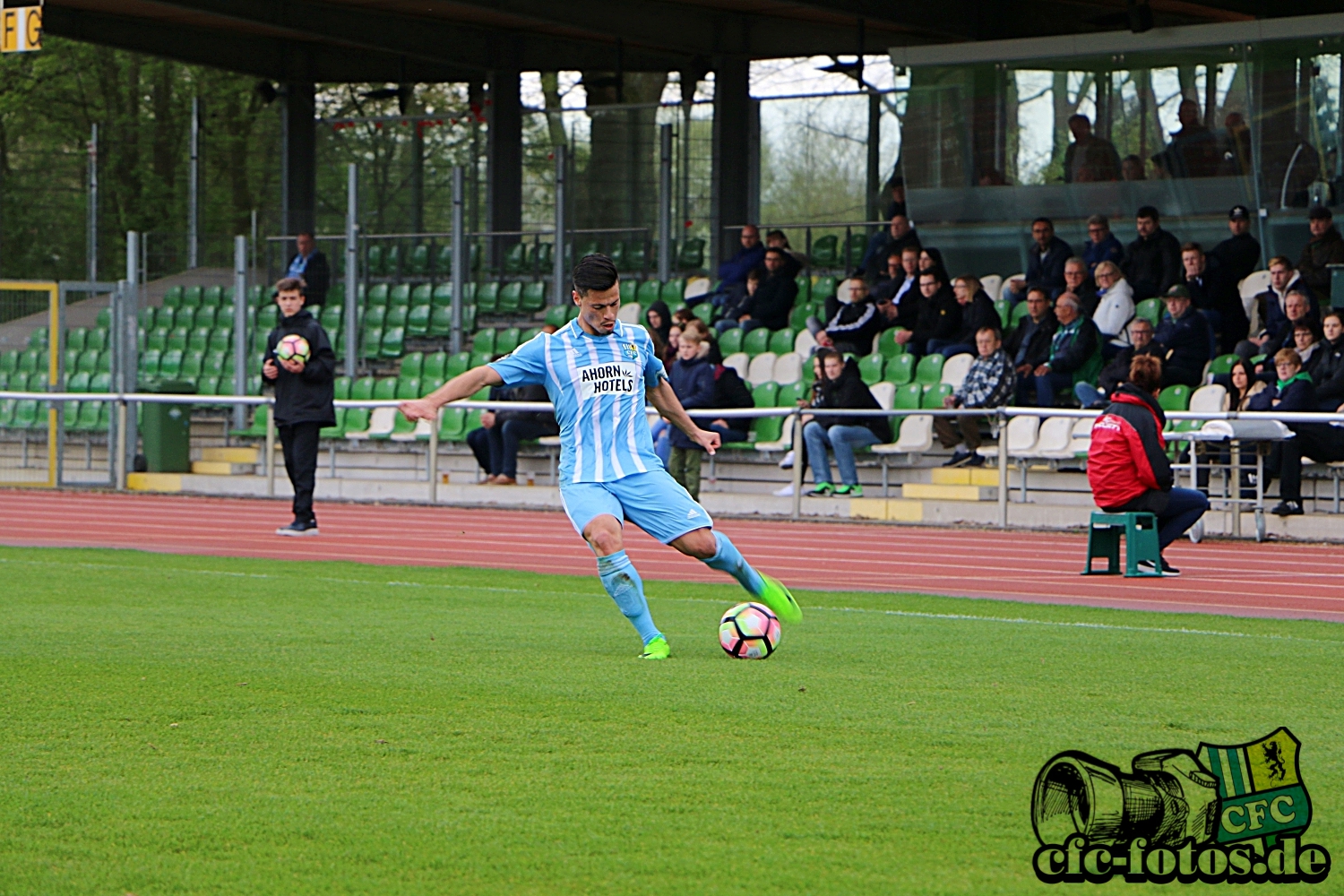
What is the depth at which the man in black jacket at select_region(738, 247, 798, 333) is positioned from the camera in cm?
2266

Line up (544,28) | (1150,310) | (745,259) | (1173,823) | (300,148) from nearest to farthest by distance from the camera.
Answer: (1173,823), (1150,310), (745,259), (544,28), (300,148)

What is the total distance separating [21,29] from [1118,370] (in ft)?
35.3

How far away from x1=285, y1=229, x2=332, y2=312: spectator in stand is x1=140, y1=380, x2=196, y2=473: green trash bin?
165 inches

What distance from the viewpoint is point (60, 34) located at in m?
28.5

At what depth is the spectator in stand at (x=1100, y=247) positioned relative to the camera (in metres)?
20.3

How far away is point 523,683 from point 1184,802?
3.03 metres

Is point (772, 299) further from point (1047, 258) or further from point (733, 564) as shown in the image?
point (733, 564)

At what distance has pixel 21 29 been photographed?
1662 centimetres

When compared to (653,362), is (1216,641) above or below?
below

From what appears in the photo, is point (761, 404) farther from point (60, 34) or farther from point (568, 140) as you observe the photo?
point (60, 34)

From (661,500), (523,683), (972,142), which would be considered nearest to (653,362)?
(661,500)

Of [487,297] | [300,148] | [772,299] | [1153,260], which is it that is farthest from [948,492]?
[300,148]

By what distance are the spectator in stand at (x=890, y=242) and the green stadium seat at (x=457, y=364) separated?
17.3ft

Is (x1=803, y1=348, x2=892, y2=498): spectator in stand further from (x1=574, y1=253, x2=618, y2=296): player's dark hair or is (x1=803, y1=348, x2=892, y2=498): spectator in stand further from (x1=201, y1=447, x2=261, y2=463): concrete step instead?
(x1=574, y1=253, x2=618, y2=296): player's dark hair
